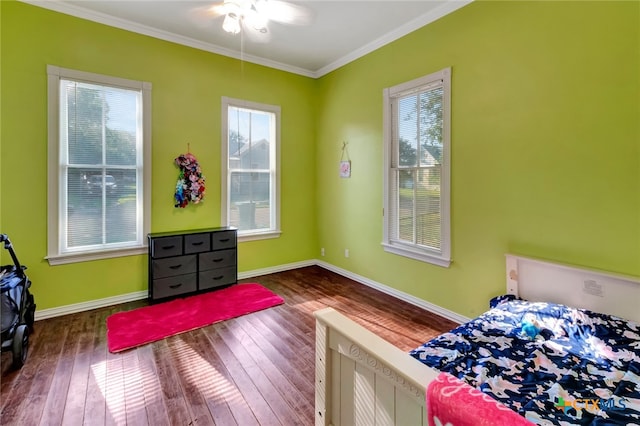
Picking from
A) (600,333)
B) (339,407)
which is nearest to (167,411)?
(339,407)

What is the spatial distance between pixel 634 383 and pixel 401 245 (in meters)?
2.37

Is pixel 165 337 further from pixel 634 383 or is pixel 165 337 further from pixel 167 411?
pixel 634 383

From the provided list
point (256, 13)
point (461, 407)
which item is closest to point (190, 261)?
point (256, 13)

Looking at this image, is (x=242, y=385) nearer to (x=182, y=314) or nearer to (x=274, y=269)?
(x=182, y=314)

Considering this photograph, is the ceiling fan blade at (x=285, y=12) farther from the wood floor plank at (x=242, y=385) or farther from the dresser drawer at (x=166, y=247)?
the wood floor plank at (x=242, y=385)

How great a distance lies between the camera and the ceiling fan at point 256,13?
298cm

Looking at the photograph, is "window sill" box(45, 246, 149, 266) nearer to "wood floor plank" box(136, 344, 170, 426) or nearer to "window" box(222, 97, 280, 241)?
"window" box(222, 97, 280, 241)

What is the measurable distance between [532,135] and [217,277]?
3682 millimetres

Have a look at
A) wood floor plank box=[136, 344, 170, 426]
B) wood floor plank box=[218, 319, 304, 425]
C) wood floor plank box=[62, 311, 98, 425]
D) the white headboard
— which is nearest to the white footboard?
wood floor plank box=[218, 319, 304, 425]

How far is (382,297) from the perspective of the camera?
3785 mm

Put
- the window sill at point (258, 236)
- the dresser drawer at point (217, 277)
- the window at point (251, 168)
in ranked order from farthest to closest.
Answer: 1. the window sill at point (258, 236)
2. the window at point (251, 168)
3. the dresser drawer at point (217, 277)

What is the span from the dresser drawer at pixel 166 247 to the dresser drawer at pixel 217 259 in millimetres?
292

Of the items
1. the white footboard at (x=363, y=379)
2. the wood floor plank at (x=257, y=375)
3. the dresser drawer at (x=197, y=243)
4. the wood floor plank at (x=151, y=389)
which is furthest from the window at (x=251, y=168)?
the white footboard at (x=363, y=379)

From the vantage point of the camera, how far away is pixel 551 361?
64.7 inches
